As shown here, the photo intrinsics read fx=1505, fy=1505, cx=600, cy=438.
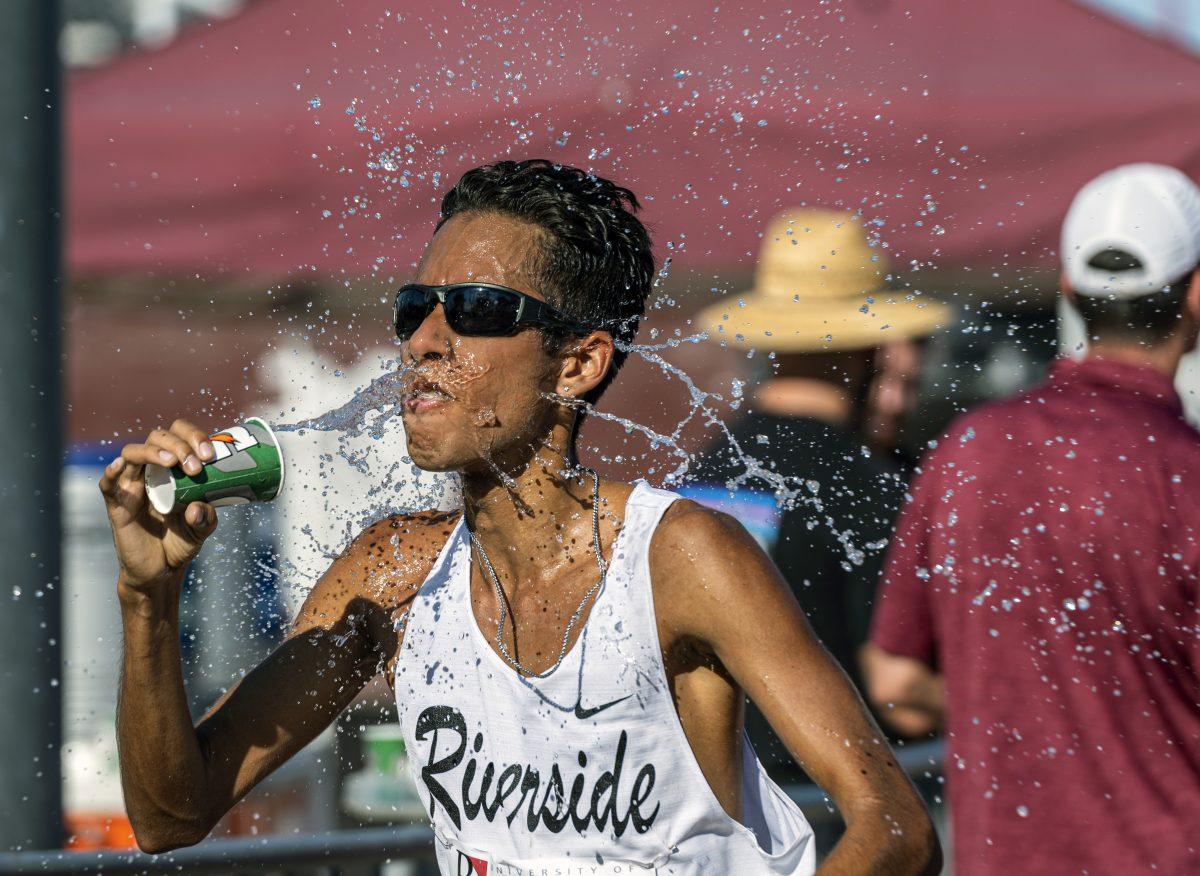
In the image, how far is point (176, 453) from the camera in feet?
7.21

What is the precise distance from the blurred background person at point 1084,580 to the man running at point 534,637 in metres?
0.57

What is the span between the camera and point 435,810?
8.23 ft

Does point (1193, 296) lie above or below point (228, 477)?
above

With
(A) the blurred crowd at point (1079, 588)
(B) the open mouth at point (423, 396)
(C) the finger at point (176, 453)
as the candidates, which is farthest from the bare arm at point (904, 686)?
(C) the finger at point (176, 453)

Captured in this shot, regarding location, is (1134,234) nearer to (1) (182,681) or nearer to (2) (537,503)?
(2) (537,503)

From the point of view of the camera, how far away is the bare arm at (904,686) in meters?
3.07

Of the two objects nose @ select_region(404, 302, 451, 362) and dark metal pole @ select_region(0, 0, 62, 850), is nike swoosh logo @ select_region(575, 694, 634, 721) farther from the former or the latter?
dark metal pole @ select_region(0, 0, 62, 850)

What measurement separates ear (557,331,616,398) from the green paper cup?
1.87 feet

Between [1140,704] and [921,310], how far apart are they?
6.66 ft

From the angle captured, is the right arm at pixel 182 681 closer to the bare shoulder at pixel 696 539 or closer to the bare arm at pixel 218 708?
the bare arm at pixel 218 708

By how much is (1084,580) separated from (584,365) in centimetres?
98

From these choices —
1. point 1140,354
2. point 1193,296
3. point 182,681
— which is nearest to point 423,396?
point 182,681

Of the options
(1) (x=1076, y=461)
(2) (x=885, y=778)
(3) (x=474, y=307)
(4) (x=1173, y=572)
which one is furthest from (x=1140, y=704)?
(3) (x=474, y=307)

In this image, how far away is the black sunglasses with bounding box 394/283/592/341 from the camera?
8.27 ft
